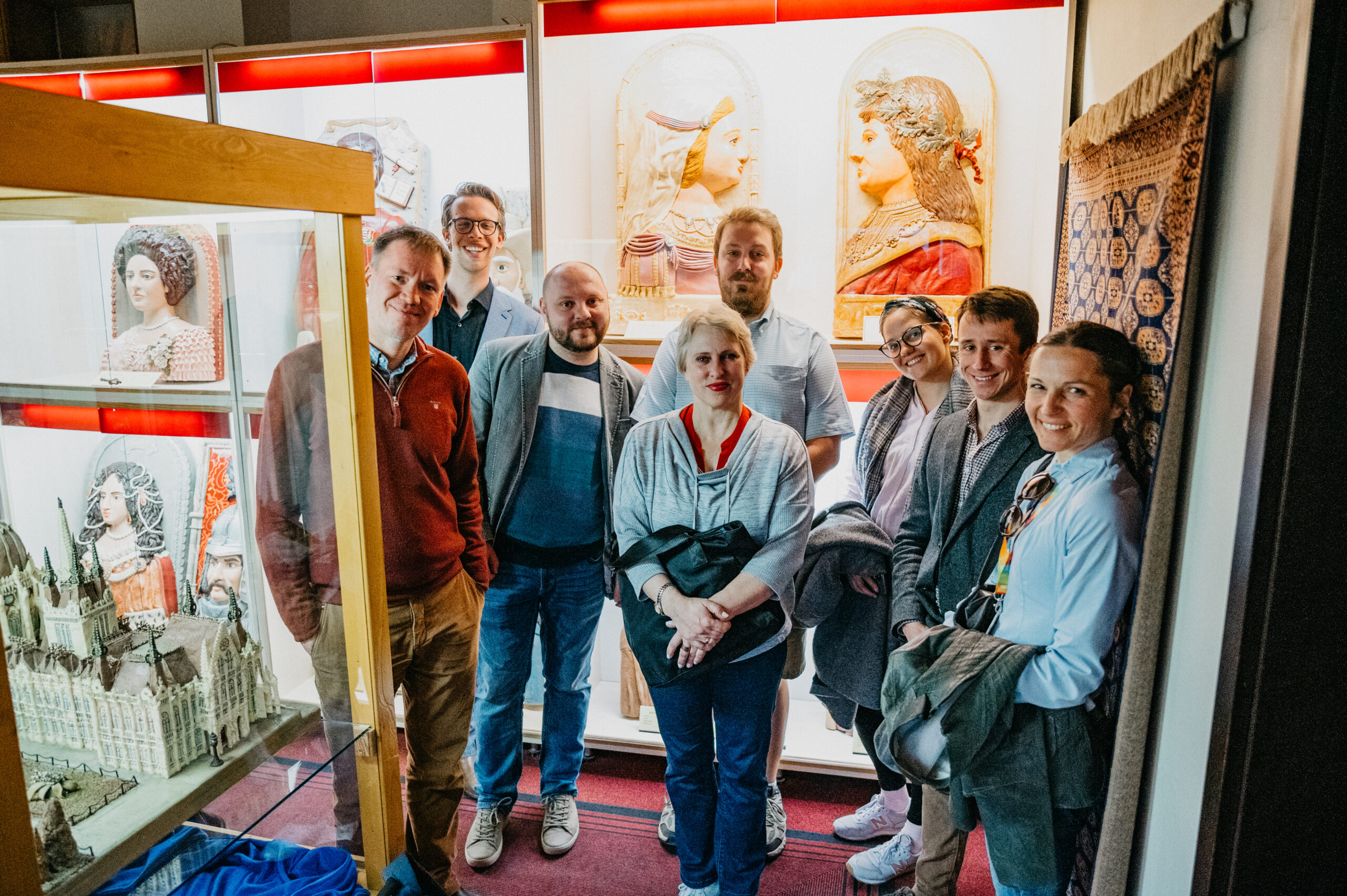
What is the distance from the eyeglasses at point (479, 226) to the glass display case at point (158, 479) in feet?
5.23

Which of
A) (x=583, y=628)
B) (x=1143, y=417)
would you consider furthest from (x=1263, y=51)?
(x=583, y=628)

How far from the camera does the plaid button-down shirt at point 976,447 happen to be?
2.02 m

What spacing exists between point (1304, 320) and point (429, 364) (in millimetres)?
1899

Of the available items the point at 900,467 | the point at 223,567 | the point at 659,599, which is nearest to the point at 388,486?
the point at 659,599

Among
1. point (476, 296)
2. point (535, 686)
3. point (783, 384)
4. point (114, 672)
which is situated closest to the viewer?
point (114, 672)

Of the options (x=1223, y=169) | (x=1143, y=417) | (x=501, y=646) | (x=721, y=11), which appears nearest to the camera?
(x=1223, y=169)

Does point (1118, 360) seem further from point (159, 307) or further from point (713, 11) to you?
point (713, 11)

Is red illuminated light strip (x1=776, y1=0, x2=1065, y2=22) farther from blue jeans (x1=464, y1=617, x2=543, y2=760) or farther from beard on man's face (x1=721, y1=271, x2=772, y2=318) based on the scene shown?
blue jeans (x1=464, y1=617, x2=543, y2=760)

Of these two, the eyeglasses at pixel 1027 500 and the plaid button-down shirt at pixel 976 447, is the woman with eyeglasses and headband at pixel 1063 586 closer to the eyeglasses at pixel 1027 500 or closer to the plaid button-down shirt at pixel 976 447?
the eyeglasses at pixel 1027 500

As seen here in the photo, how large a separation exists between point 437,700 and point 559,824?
683 millimetres

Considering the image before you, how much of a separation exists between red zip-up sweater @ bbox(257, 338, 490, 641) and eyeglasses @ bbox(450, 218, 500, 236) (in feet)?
2.80

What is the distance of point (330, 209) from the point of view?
1.46 meters

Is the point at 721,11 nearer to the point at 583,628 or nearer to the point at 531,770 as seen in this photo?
the point at 583,628

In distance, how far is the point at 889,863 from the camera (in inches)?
102
